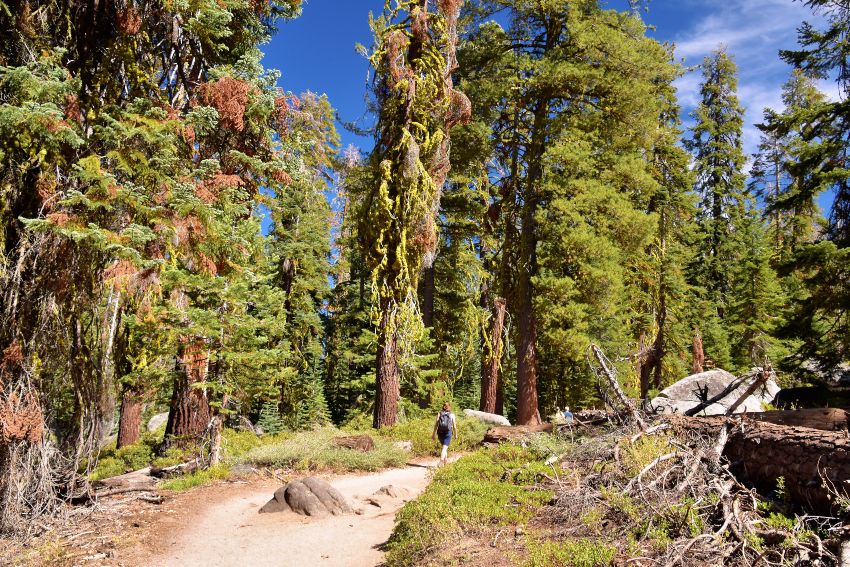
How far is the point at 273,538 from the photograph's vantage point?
7.20 m

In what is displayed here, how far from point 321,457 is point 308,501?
2.90 m

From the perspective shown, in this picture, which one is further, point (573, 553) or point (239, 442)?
point (239, 442)

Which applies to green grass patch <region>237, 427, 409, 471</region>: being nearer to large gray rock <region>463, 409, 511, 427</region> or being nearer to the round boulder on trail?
the round boulder on trail

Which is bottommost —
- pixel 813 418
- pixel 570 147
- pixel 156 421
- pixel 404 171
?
pixel 156 421

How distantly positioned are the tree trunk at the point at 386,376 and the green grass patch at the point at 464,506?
5.83m

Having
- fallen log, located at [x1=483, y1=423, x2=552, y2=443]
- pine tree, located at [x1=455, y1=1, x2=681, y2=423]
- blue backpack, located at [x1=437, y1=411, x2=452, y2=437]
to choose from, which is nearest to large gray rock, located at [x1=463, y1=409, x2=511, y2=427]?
pine tree, located at [x1=455, y1=1, x2=681, y2=423]

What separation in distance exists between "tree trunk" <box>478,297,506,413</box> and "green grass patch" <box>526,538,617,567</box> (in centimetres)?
1227

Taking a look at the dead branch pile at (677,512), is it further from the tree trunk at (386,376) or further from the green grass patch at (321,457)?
the tree trunk at (386,376)

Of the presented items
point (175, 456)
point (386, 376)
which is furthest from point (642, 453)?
point (175, 456)

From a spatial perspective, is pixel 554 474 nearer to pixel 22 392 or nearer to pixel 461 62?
A: pixel 22 392

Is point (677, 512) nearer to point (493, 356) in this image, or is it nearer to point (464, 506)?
point (464, 506)

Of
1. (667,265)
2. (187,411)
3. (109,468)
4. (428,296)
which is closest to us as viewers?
(187,411)

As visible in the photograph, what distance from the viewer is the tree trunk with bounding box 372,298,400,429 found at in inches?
543

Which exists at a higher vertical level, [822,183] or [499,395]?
[822,183]
